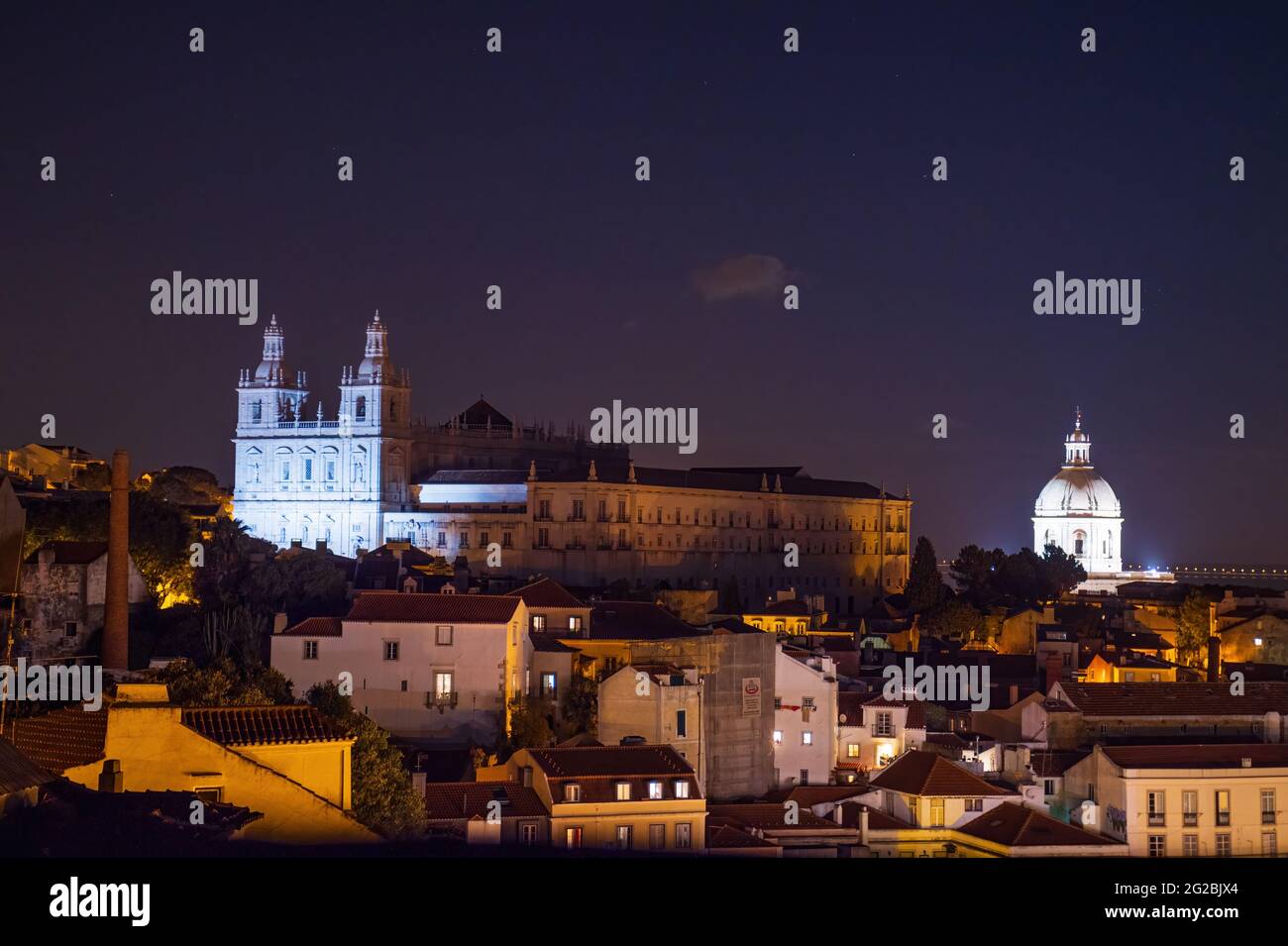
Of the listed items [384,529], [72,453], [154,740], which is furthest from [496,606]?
[72,453]

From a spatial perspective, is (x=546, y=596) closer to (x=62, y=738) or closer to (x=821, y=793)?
(x=821, y=793)

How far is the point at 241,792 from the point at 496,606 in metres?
17.8

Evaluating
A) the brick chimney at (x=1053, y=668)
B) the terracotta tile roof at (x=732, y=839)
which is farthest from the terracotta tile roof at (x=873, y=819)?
the brick chimney at (x=1053, y=668)

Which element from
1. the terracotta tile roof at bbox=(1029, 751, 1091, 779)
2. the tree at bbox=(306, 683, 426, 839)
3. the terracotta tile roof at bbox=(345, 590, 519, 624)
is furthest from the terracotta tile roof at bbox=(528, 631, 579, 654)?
the tree at bbox=(306, 683, 426, 839)

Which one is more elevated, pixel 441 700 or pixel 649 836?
pixel 441 700

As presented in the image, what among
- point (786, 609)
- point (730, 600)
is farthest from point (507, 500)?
point (786, 609)

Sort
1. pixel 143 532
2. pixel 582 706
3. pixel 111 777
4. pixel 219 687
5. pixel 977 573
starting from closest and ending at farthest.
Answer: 1. pixel 111 777
2. pixel 219 687
3. pixel 582 706
4. pixel 143 532
5. pixel 977 573

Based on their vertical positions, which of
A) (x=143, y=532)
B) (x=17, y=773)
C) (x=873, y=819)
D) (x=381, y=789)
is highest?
(x=143, y=532)

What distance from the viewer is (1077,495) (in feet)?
494

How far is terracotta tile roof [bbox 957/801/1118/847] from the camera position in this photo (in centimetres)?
3066

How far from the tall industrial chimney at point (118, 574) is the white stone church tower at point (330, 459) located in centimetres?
4886

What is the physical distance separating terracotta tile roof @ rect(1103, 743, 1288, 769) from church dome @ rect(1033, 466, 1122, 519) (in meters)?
116

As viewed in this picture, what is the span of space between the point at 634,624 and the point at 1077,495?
367 ft

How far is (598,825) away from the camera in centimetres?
2845
